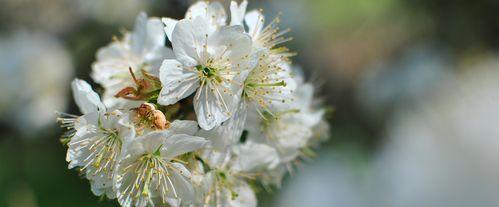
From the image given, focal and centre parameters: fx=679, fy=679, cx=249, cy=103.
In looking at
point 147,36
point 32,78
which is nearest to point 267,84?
point 147,36

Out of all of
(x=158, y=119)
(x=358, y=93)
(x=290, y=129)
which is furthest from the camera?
(x=358, y=93)

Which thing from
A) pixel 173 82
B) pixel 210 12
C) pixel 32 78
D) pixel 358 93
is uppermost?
pixel 210 12

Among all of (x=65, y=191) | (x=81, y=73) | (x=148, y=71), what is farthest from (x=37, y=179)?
(x=148, y=71)

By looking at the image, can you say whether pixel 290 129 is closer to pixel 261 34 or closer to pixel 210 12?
pixel 261 34

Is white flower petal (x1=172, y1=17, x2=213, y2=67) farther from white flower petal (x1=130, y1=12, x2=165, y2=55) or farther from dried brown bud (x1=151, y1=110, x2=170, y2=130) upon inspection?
white flower petal (x1=130, y1=12, x2=165, y2=55)

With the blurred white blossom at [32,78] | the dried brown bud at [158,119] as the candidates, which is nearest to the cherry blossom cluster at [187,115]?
the dried brown bud at [158,119]

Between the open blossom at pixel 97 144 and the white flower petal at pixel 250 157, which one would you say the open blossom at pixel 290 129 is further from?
the open blossom at pixel 97 144
